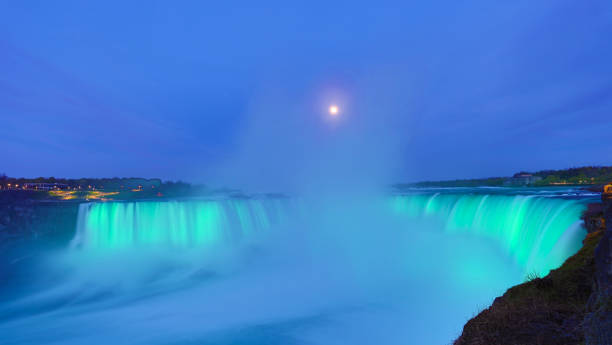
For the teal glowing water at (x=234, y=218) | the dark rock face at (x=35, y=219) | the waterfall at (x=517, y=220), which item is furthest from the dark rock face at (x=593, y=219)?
the dark rock face at (x=35, y=219)

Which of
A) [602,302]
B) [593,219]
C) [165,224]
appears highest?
[593,219]

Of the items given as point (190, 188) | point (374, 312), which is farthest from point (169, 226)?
point (190, 188)

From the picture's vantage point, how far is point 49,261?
18.1 meters

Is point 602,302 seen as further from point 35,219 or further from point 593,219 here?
point 35,219

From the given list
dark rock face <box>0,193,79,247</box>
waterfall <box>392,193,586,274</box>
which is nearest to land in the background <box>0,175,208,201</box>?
dark rock face <box>0,193,79,247</box>

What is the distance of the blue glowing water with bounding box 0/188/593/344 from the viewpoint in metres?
9.56

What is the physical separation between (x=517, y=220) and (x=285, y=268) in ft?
37.1

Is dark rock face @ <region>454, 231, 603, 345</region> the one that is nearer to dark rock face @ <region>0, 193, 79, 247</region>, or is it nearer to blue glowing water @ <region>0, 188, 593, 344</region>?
blue glowing water @ <region>0, 188, 593, 344</region>

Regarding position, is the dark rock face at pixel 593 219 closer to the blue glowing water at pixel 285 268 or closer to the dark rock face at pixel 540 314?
the blue glowing water at pixel 285 268

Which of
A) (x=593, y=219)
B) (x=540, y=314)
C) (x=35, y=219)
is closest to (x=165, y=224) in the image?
(x=35, y=219)

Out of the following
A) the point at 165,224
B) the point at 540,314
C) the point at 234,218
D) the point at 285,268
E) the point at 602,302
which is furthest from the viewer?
the point at 234,218

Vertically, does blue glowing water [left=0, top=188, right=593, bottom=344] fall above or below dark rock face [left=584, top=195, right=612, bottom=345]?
below

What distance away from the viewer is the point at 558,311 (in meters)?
3.59

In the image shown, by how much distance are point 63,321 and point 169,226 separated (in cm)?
975
